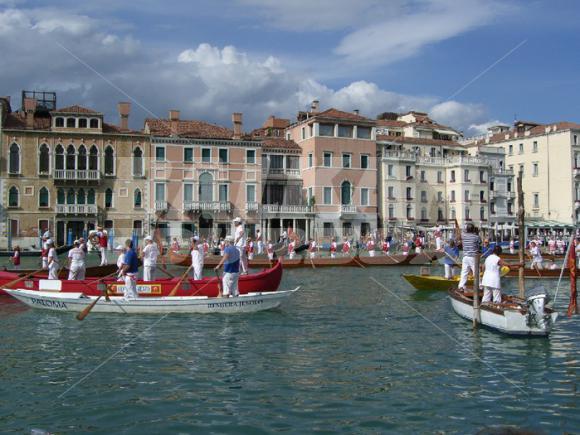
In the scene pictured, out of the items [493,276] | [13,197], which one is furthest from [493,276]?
[13,197]

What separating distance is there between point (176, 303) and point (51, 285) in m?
3.42

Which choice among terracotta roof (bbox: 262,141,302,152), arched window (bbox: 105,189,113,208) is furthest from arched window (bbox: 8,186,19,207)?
terracotta roof (bbox: 262,141,302,152)

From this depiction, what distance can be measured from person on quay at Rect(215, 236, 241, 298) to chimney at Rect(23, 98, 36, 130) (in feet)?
98.4

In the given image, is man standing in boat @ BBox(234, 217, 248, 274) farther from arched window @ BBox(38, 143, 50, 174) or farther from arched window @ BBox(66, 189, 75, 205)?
arched window @ BBox(38, 143, 50, 174)

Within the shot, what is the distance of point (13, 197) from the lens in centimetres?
3891

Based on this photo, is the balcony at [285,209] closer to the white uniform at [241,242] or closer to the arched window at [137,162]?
the arched window at [137,162]

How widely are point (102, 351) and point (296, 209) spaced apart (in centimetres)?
3407

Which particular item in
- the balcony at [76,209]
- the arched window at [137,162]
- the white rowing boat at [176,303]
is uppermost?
the arched window at [137,162]

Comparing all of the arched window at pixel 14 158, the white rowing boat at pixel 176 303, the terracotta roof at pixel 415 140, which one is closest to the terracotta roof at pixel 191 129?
the arched window at pixel 14 158

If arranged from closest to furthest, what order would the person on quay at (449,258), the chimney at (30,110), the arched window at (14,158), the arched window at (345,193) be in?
the person on quay at (449,258), the arched window at (14,158), the chimney at (30,110), the arched window at (345,193)

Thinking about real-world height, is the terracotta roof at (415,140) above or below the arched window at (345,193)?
above

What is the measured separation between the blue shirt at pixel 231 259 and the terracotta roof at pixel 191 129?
29.4 m

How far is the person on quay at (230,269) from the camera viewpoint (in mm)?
13263

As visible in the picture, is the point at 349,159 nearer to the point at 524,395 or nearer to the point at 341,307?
the point at 341,307
